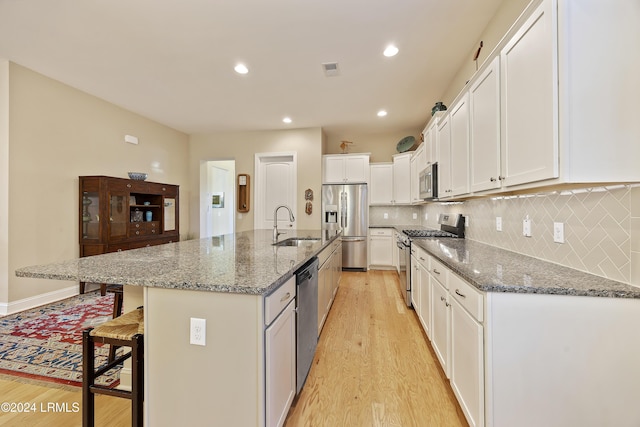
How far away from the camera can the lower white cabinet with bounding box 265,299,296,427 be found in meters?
1.19

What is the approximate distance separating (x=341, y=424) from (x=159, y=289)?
126cm

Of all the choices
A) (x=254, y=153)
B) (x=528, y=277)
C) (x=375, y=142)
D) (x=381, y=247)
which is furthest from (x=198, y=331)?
(x=375, y=142)

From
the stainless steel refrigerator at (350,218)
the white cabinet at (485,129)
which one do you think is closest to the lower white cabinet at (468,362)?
the white cabinet at (485,129)

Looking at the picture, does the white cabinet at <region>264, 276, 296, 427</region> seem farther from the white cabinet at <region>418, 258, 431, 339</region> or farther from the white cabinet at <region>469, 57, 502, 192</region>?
the white cabinet at <region>469, 57, 502, 192</region>

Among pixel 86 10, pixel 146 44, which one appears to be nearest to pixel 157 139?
pixel 146 44

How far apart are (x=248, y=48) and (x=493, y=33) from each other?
93.9 inches

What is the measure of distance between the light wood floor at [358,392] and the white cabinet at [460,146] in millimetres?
1459

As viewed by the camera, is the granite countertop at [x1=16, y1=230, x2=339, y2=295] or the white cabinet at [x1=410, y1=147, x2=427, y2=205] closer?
the granite countertop at [x1=16, y1=230, x2=339, y2=295]

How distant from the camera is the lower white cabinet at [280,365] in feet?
3.91

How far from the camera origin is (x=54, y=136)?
3561mm

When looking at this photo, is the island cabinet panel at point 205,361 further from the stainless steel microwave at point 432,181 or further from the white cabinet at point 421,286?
the stainless steel microwave at point 432,181

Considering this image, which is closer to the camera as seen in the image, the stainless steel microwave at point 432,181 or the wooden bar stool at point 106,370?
the wooden bar stool at point 106,370

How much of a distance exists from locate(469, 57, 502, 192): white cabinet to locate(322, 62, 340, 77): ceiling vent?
174cm

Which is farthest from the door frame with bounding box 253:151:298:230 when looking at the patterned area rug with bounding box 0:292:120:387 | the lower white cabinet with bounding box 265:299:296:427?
the lower white cabinet with bounding box 265:299:296:427
